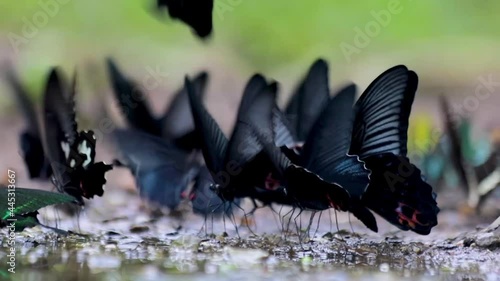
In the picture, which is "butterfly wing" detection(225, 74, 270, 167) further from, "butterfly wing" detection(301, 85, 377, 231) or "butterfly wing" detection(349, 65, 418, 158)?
"butterfly wing" detection(349, 65, 418, 158)

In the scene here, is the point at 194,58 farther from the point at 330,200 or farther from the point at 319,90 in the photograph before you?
the point at 330,200

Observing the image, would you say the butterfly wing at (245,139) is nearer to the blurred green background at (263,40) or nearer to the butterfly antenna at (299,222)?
the blurred green background at (263,40)

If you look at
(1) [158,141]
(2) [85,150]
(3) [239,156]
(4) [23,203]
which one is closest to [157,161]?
(1) [158,141]

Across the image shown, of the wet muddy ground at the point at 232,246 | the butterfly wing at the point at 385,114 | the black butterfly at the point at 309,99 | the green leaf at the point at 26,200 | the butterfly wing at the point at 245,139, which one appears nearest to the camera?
the wet muddy ground at the point at 232,246

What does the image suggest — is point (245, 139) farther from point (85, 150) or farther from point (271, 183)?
point (85, 150)

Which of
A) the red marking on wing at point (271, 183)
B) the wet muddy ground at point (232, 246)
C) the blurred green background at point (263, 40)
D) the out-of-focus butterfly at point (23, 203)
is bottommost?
the wet muddy ground at point (232, 246)

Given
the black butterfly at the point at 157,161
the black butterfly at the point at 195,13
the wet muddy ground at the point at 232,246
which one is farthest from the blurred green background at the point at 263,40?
the wet muddy ground at the point at 232,246
